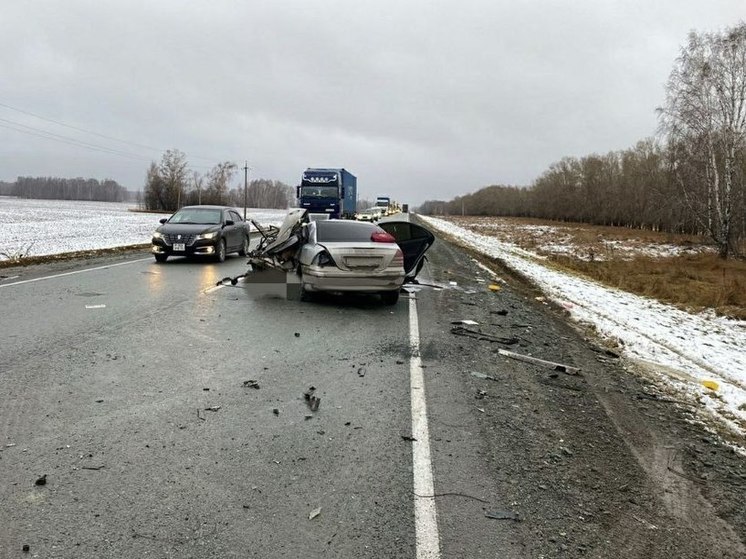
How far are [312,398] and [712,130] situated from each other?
98.8 feet

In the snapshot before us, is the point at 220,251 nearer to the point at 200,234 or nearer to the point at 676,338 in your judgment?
the point at 200,234

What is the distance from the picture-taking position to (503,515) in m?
2.96

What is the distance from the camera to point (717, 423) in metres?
4.79

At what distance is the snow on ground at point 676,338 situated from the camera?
5.86 m

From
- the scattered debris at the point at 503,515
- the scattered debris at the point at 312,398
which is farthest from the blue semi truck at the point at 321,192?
the scattered debris at the point at 503,515

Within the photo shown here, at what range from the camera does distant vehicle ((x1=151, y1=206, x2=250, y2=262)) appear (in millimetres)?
15195

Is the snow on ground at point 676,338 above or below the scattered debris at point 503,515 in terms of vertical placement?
below

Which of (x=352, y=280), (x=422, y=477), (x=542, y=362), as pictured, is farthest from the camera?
(x=352, y=280)

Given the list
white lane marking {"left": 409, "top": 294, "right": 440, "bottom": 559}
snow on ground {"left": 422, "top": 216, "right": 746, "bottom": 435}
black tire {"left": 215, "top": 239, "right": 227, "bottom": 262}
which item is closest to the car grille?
black tire {"left": 215, "top": 239, "right": 227, "bottom": 262}

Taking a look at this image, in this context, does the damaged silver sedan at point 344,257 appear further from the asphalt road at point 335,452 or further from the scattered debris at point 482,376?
the scattered debris at point 482,376

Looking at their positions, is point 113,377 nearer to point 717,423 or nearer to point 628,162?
point 717,423

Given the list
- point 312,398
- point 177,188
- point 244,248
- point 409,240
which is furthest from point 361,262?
point 177,188

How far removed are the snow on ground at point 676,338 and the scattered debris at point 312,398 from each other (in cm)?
392

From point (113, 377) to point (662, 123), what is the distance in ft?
105
